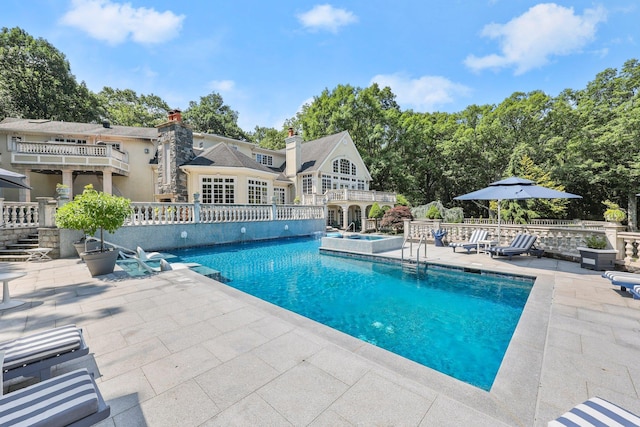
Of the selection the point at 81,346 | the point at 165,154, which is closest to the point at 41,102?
the point at 165,154

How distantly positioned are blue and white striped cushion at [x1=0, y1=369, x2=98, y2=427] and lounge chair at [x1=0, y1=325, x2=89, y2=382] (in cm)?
80

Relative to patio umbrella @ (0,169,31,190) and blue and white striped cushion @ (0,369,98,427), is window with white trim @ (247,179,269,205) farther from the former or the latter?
blue and white striped cushion @ (0,369,98,427)

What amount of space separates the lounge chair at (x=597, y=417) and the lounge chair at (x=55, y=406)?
296 centimetres

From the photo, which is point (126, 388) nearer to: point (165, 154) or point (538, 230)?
point (538, 230)

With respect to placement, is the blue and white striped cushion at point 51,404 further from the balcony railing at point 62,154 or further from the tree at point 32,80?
the tree at point 32,80

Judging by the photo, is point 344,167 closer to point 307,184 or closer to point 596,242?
point 307,184

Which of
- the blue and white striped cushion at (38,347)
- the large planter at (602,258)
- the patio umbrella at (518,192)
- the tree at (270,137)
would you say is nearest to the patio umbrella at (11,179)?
the blue and white striped cushion at (38,347)

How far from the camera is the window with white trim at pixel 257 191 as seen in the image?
19730 millimetres

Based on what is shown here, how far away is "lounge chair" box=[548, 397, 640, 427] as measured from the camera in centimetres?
164

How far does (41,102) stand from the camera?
26.9 meters

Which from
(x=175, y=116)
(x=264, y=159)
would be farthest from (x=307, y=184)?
(x=175, y=116)

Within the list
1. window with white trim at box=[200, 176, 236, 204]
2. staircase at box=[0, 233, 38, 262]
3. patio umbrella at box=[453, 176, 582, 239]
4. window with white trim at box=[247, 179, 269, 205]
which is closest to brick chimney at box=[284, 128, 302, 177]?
window with white trim at box=[247, 179, 269, 205]

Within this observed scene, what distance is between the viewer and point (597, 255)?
729 centimetres

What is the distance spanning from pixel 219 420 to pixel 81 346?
1815 millimetres
